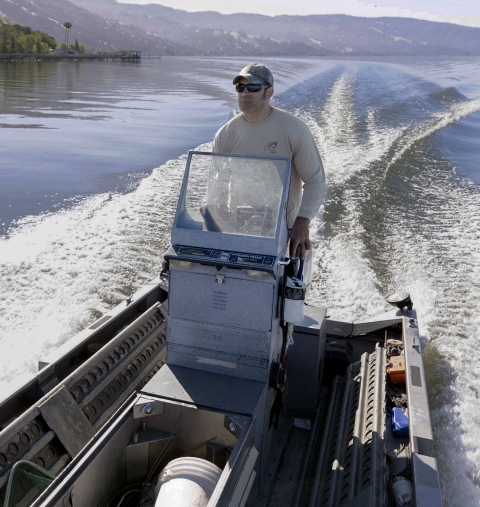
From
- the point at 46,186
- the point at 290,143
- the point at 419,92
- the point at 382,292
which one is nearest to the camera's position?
the point at 290,143

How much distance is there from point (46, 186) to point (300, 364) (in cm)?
703

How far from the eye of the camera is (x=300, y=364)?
3684 millimetres

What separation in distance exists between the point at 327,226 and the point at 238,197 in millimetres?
5345

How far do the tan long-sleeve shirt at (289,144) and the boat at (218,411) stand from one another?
250 millimetres

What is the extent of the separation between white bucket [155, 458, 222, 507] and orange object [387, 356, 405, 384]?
1.59 meters

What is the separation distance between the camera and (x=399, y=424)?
2.99 m

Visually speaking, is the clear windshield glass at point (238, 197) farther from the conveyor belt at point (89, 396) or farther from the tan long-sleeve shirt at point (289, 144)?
the conveyor belt at point (89, 396)

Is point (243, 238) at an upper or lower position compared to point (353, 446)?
upper

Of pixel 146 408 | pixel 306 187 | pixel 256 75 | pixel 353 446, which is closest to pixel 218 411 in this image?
pixel 146 408

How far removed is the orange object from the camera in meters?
3.44

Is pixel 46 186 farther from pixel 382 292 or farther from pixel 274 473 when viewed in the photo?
pixel 274 473

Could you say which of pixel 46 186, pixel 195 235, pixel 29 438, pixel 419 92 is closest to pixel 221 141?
pixel 195 235

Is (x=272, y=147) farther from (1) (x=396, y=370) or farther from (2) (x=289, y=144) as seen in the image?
(1) (x=396, y=370)

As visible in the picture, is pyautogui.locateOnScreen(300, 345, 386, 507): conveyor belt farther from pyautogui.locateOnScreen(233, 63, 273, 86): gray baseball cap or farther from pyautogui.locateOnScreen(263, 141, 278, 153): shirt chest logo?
pyautogui.locateOnScreen(233, 63, 273, 86): gray baseball cap
